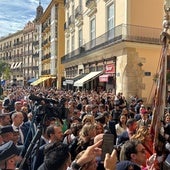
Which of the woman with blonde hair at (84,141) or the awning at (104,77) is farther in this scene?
the awning at (104,77)

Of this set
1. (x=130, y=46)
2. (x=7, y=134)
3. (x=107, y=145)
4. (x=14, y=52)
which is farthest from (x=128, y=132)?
(x=14, y=52)

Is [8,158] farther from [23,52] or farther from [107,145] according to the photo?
[23,52]

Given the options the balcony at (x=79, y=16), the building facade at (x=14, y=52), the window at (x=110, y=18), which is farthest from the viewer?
the building facade at (x=14, y=52)

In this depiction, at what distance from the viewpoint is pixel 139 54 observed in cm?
1972

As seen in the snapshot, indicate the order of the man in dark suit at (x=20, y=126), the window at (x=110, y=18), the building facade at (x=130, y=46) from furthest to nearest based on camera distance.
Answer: the window at (x=110, y=18) → the building facade at (x=130, y=46) → the man in dark suit at (x=20, y=126)

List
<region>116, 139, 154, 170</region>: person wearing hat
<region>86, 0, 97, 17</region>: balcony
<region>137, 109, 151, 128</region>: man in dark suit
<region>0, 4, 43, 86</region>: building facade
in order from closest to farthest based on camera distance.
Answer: <region>116, 139, 154, 170</region>: person wearing hat → <region>137, 109, 151, 128</region>: man in dark suit → <region>86, 0, 97, 17</region>: balcony → <region>0, 4, 43, 86</region>: building facade

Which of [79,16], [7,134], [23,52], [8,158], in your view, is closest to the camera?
[8,158]

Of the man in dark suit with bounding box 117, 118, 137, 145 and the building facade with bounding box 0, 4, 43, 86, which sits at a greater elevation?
the building facade with bounding box 0, 4, 43, 86

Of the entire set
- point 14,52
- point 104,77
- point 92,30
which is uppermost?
point 14,52

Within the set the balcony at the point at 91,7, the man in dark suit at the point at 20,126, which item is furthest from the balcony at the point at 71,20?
the man in dark suit at the point at 20,126

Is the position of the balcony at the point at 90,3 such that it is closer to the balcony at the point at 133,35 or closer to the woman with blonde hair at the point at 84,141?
the balcony at the point at 133,35

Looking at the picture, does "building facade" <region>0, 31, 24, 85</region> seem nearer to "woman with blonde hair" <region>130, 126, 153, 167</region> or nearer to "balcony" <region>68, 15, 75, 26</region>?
"balcony" <region>68, 15, 75, 26</region>

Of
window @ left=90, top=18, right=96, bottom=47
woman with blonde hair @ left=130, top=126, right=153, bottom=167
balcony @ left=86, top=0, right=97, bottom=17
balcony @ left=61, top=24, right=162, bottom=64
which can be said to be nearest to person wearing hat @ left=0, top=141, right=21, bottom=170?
woman with blonde hair @ left=130, top=126, right=153, bottom=167

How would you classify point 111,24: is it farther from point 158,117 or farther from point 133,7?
point 158,117
